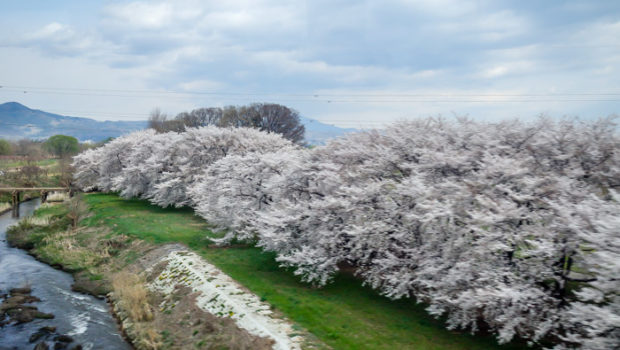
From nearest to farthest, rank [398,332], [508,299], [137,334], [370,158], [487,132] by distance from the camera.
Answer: [508,299]
[398,332]
[137,334]
[487,132]
[370,158]

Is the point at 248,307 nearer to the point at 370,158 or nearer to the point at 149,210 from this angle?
the point at 370,158

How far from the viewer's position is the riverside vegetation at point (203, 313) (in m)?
15.0

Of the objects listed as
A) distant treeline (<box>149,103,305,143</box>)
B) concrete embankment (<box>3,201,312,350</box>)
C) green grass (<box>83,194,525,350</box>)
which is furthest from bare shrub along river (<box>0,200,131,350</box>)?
distant treeline (<box>149,103,305,143</box>)

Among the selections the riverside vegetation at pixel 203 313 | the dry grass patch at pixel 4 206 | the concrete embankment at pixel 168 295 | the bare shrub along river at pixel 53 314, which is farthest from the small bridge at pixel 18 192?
the bare shrub along river at pixel 53 314

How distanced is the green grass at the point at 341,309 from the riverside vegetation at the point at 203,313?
0.11ft

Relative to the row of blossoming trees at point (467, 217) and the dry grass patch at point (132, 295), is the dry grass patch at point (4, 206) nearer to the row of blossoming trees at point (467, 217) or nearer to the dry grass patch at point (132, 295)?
the dry grass patch at point (132, 295)

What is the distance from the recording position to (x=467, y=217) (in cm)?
1502

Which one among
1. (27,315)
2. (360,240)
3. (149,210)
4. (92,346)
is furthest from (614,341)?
(149,210)

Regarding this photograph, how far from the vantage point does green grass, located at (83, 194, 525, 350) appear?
47.6 feet

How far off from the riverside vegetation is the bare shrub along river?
0.82 meters

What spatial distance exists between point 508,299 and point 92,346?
54.0 feet

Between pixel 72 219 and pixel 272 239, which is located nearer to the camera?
pixel 272 239

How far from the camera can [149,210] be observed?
4153cm

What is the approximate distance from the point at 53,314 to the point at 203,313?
880 cm
